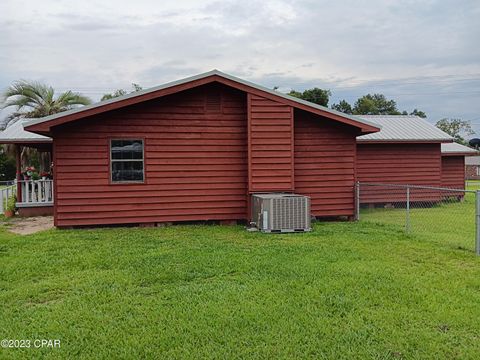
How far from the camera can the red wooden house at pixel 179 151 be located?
934 centimetres

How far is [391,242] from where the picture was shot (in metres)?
7.52

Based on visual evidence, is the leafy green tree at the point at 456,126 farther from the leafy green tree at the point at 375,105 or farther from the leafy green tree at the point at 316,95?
the leafy green tree at the point at 316,95

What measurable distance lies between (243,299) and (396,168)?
470 inches

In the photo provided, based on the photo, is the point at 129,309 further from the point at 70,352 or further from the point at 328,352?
the point at 328,352

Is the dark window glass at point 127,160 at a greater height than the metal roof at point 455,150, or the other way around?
the metal roof at point 455,150

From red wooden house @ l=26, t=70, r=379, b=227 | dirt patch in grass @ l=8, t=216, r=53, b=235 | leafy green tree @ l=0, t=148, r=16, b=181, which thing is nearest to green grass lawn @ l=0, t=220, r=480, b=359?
dirt patch in grass @ l=8, t=216, r=53, b=235

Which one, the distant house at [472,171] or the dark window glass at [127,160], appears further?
the distant house at [472,171]

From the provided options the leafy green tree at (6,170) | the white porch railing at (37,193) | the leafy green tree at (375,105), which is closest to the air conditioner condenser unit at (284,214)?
the white porch railing at (37,193)

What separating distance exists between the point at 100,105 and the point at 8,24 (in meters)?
7.82

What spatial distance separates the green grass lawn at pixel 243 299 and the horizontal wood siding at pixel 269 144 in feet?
8.42

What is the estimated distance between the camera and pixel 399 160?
48.9ft

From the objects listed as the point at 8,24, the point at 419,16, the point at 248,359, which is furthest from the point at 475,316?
the point at 8,24

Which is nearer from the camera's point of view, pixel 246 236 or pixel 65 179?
pixel 246 236

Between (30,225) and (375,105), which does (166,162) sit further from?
(375,105)
